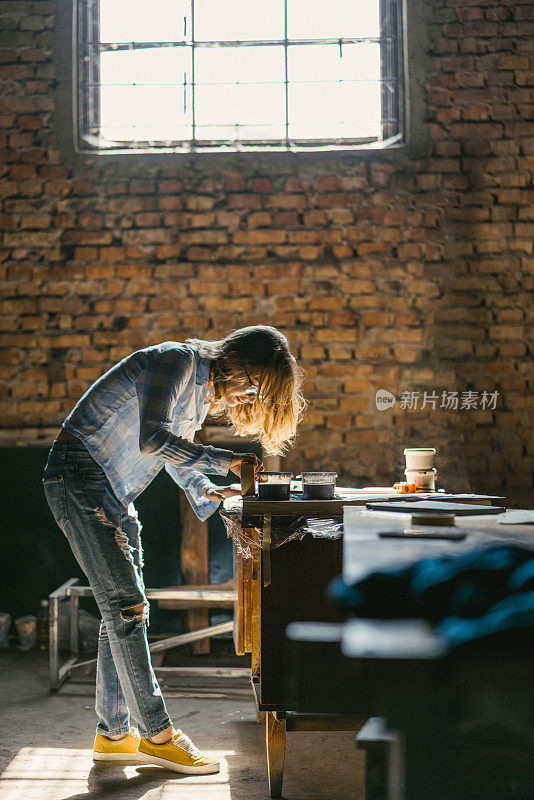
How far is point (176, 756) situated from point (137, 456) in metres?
0.91

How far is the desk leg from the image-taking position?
2072mm

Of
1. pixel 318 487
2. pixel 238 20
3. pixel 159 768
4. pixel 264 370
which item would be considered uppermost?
pixel 238 20

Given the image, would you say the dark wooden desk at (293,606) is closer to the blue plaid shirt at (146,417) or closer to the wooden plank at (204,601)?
the blue plaid shirt at (146,417)

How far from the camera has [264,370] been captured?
209cm

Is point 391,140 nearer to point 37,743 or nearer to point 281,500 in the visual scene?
point 281,500

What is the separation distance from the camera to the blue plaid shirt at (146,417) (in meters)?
2.01

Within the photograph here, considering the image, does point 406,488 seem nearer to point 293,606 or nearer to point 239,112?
point 293,606

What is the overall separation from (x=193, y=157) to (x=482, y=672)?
11.2 ft

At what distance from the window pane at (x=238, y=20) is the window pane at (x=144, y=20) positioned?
3.2 inches

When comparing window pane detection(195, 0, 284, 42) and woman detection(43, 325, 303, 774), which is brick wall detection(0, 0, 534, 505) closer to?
window pane detection(195, 0, 284, 42)

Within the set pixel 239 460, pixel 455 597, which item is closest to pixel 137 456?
pixel 239 460

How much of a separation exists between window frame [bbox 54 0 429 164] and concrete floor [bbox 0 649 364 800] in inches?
104

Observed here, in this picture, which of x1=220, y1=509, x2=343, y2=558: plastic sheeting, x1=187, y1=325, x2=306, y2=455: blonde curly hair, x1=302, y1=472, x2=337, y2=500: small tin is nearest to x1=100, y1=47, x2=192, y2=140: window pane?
x1=187, y1=325, x2=306, y2=455: blonde curly hair

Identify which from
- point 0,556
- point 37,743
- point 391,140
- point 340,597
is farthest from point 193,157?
point 340,597
